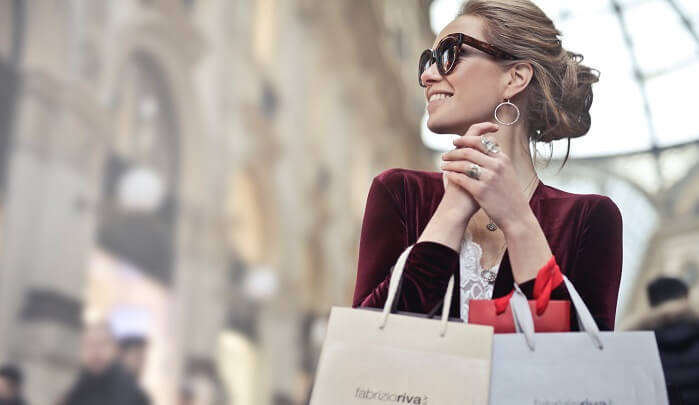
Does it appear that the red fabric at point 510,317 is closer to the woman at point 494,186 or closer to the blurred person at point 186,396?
the woman at point 494,186

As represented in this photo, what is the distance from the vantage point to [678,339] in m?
→ 2.85

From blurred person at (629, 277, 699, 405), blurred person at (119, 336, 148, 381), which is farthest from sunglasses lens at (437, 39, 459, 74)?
blurred person at (119, 336, 148, 381)

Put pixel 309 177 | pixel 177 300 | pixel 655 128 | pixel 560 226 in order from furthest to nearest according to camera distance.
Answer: pixel 655 128
pixel 309 177
pixel 177 300
pixel 560 226

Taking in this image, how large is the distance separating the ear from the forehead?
3.5 inches

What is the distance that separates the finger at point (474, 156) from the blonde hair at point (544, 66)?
0.25 metres

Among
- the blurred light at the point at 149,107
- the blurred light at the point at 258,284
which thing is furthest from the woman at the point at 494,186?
the blurred light at the point at 258,284

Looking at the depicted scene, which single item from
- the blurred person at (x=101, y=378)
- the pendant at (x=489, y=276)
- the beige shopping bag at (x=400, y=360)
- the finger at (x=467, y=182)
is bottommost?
the blurred person at (x=101, y=378)

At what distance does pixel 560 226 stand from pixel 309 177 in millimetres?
13227

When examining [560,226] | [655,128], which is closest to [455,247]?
[560,226]

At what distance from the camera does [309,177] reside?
1475 centimetres

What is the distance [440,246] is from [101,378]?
5.98 metres

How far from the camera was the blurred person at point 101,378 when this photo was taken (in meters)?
6.57

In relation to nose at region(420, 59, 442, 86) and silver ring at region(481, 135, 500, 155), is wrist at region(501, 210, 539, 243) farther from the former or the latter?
nose at region(420, 59, 442, 86)

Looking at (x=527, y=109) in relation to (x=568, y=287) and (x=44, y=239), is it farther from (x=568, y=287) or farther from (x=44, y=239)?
(x=44, y=239)
